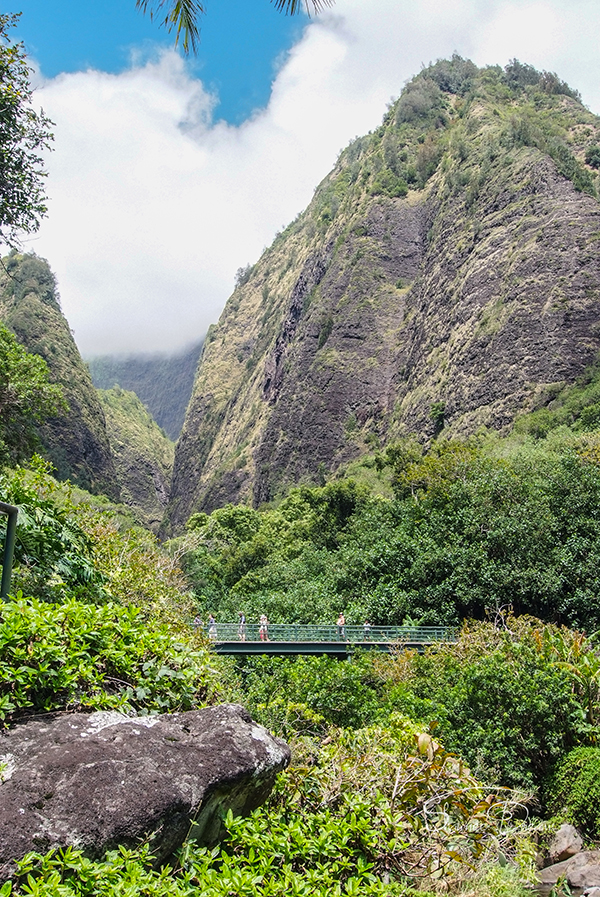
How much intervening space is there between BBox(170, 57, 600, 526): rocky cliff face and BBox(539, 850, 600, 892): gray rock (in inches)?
1512

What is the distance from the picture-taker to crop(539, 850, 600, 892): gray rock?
866cm

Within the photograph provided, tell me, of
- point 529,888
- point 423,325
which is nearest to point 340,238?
point 423,325

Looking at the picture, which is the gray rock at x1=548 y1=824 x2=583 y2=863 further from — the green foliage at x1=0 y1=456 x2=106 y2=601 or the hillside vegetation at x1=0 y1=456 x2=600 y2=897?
the green foliage at x1=0 y1=456 x2=106 y2=601

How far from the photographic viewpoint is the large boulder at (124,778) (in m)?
3.81

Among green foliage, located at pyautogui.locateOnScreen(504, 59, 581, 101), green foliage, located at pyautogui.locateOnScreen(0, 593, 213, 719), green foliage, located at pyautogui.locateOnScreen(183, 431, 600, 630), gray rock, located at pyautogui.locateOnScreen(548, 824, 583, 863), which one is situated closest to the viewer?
green foliage, located at pyautogui.locateOnScreen(0, 593, 213, 719)

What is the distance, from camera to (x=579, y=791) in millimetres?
12328

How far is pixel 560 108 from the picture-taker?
67125 millimetres

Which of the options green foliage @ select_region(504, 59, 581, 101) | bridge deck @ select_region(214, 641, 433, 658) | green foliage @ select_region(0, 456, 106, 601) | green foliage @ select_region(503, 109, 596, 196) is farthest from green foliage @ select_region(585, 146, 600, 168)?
green foliage @ select_region(0, 456, 106, 601)

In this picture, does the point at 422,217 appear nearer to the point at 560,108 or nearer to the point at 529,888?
the point at 560,108

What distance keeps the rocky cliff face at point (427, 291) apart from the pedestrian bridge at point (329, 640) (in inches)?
988

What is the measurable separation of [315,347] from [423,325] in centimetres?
1755

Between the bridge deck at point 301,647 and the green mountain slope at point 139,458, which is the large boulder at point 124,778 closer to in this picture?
the bridge deck at point 301,647

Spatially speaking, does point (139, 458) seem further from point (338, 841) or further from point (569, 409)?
point (338, 841)

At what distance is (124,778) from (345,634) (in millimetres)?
21204
